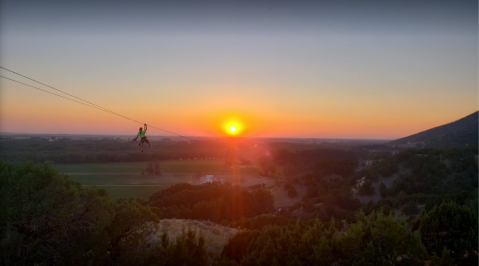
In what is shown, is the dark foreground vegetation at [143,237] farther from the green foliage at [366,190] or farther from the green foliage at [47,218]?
the green foliage at [366,190]

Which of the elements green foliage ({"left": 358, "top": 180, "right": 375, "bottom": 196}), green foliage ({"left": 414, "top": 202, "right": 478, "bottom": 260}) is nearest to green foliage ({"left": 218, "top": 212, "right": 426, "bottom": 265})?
green foliage ({"left": 414, "top": 202, "right": 478, "bottom": 260})

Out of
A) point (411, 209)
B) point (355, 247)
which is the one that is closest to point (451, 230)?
point (355, 247)

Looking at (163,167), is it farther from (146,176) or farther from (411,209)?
(411,209)

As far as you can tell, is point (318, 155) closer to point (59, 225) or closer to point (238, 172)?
point (238, 172)

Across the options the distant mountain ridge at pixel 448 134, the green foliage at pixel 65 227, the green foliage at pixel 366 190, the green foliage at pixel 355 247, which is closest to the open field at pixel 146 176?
the green foliage at pixel 366 190

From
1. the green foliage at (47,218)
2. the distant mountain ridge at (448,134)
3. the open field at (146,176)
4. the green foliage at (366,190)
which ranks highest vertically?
the distant mountain ridge at (448,134)

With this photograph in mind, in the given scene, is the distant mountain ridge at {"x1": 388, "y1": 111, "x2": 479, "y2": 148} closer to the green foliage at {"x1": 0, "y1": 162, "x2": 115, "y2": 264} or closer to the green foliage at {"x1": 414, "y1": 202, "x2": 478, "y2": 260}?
the green foliage at {"x1": 414, "y1": 202, "x2": 478, "y2": 260}

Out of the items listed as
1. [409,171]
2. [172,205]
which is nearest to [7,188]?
[172,205]

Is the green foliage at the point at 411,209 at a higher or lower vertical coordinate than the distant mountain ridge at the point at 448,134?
lower
